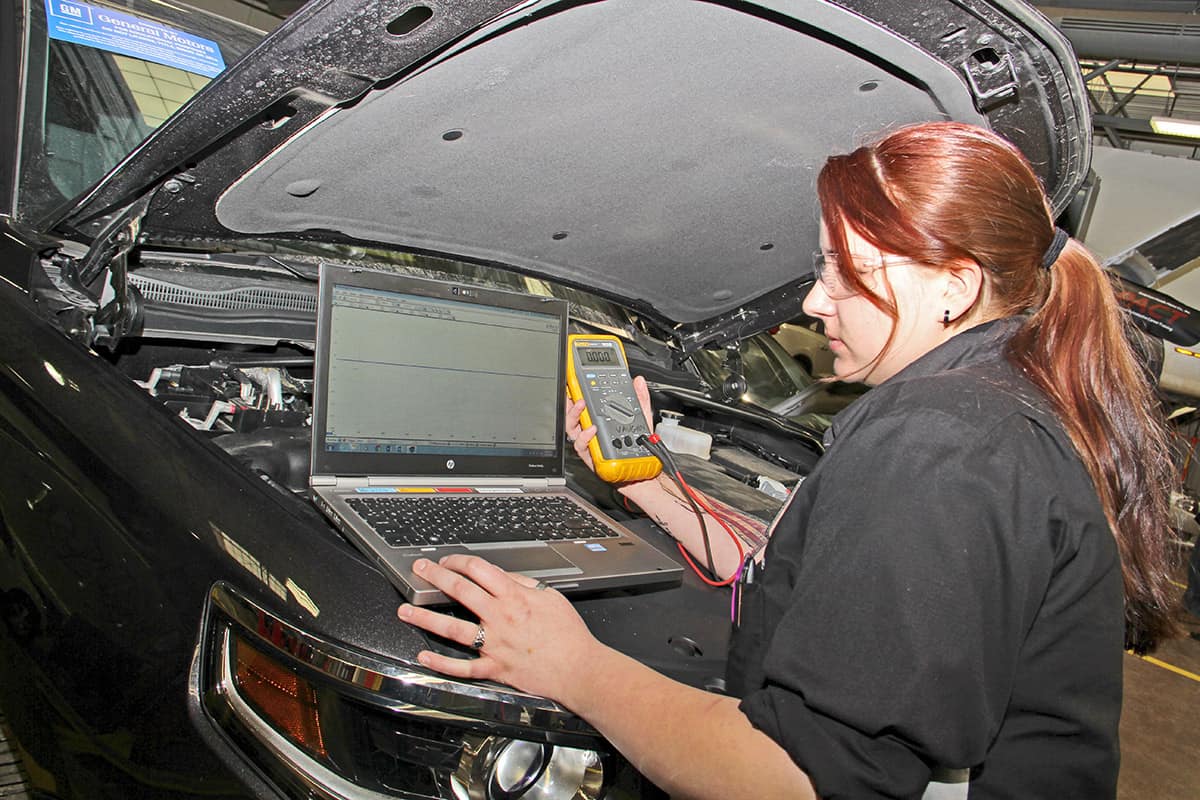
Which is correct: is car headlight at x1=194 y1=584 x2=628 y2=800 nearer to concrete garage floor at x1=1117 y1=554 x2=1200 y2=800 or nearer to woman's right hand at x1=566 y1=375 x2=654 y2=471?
woman's right hand at x1=566 y1=375 x2=654 y2=471

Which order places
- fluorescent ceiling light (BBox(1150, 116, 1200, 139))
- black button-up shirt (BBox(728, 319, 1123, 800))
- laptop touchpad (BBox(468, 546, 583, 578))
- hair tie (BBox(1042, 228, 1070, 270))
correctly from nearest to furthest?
black button-up shirt (BBox(728, 319, 1123, 800))
hair tie (BBox(1042, 228, 1070, 270))
laptop touchpad (BBox(468, 546, 583, 578))
fluorescent ceiling light (BBox(1150, 116, 1200, 139))

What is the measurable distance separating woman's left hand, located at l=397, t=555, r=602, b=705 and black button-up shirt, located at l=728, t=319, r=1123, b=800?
0.74 ft

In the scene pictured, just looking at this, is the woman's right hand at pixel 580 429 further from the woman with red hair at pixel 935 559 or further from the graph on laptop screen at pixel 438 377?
the woman with red hair at pixel 935 559

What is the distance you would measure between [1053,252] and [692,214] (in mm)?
879

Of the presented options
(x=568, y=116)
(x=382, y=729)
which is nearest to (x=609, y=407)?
(x=568, y=116)

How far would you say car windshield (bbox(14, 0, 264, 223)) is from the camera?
159 cm

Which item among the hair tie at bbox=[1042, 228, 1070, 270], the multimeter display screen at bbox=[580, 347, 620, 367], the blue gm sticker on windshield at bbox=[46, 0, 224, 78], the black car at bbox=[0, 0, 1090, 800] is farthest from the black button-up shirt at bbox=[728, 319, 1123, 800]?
the blue gm sticker on windshield at bbox=[46, 0, 224, 78]

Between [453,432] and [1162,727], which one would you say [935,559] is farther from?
[1162,727]

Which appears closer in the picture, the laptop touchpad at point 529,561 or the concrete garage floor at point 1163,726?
the laptop touchpad at point 529,561

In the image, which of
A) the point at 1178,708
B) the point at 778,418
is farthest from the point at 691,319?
the point at 1178,708

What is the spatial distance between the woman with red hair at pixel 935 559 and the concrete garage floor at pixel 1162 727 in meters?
1.78

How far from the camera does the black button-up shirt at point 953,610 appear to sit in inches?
27.8

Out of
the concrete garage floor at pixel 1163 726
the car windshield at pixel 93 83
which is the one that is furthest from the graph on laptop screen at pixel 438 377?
the concrete garage floor at pixel 1163 726

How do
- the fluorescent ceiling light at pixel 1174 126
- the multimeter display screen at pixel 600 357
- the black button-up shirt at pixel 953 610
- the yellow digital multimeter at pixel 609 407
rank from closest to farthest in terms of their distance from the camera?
the black button-up shirt at pixel 953 610 < the yellow digital multimeter at pixel 609 407 < the multimeter display screen at pixel 600 357 < the fluorescent ceiling light at pixel 1174 126
